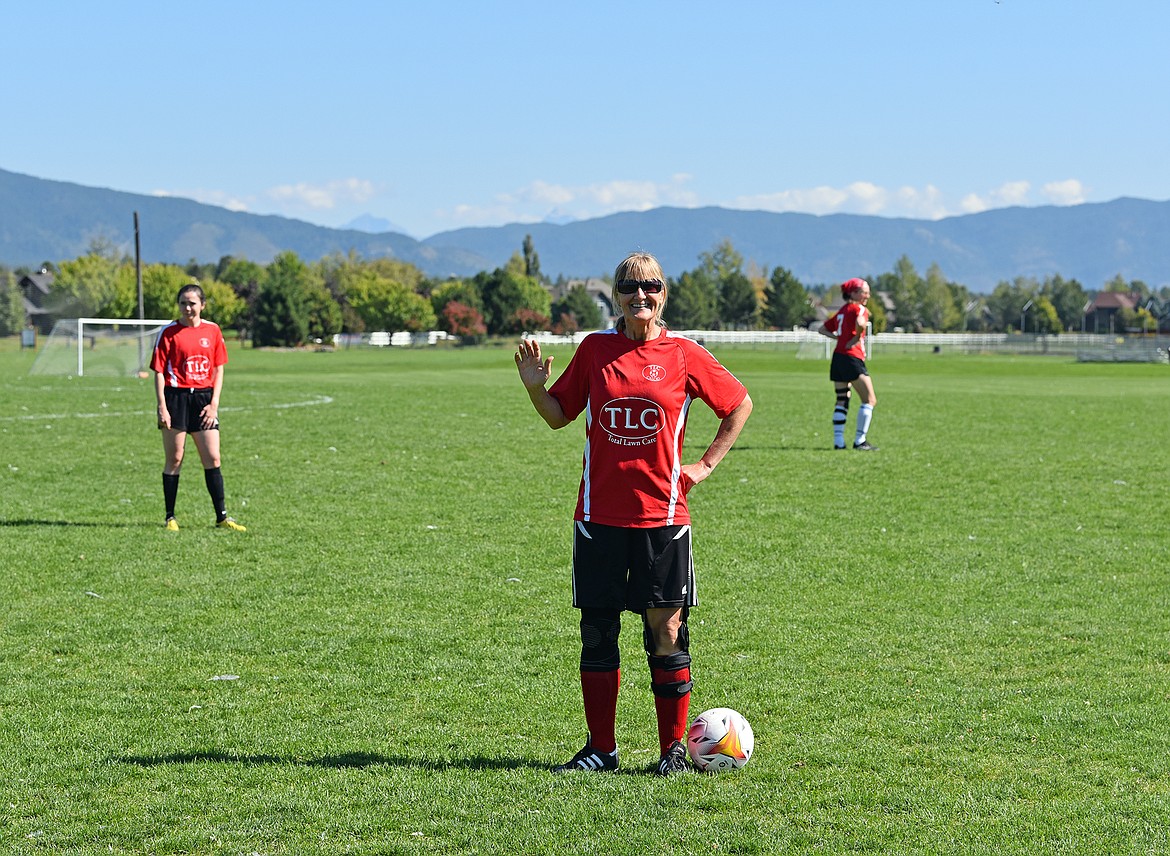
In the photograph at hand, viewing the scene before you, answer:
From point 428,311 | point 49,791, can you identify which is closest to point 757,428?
point 49,791

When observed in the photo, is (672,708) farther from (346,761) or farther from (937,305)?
(937,305)

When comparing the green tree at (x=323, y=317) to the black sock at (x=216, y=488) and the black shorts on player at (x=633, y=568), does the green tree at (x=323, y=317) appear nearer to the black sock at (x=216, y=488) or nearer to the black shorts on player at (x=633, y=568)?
the black sock at (x=216, y=488)

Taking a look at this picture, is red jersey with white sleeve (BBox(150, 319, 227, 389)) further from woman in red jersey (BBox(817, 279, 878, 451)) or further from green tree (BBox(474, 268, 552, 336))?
green tree (BBox(474, 268, 552, 336))

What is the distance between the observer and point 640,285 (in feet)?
17.5

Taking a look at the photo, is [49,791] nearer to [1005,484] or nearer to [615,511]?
[615,511]

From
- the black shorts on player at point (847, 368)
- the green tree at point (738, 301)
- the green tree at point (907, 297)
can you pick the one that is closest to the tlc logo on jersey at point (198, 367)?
the black shorts on player at point (847, 368)

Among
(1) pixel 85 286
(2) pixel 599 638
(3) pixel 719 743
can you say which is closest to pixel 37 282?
(1) pixel 85 286

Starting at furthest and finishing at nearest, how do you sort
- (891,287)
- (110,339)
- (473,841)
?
(891,287) → (110,339) → (473,841)

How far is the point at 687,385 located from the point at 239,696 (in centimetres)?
298

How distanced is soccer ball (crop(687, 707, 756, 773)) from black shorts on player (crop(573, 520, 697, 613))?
1.73 feet

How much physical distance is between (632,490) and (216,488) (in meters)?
7.19

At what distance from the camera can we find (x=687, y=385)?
559 cm

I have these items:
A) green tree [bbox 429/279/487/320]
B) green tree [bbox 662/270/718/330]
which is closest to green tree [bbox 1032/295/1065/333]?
green tree [bbox 662/270/718/330]

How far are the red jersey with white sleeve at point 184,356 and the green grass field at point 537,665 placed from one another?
55.2 inches
